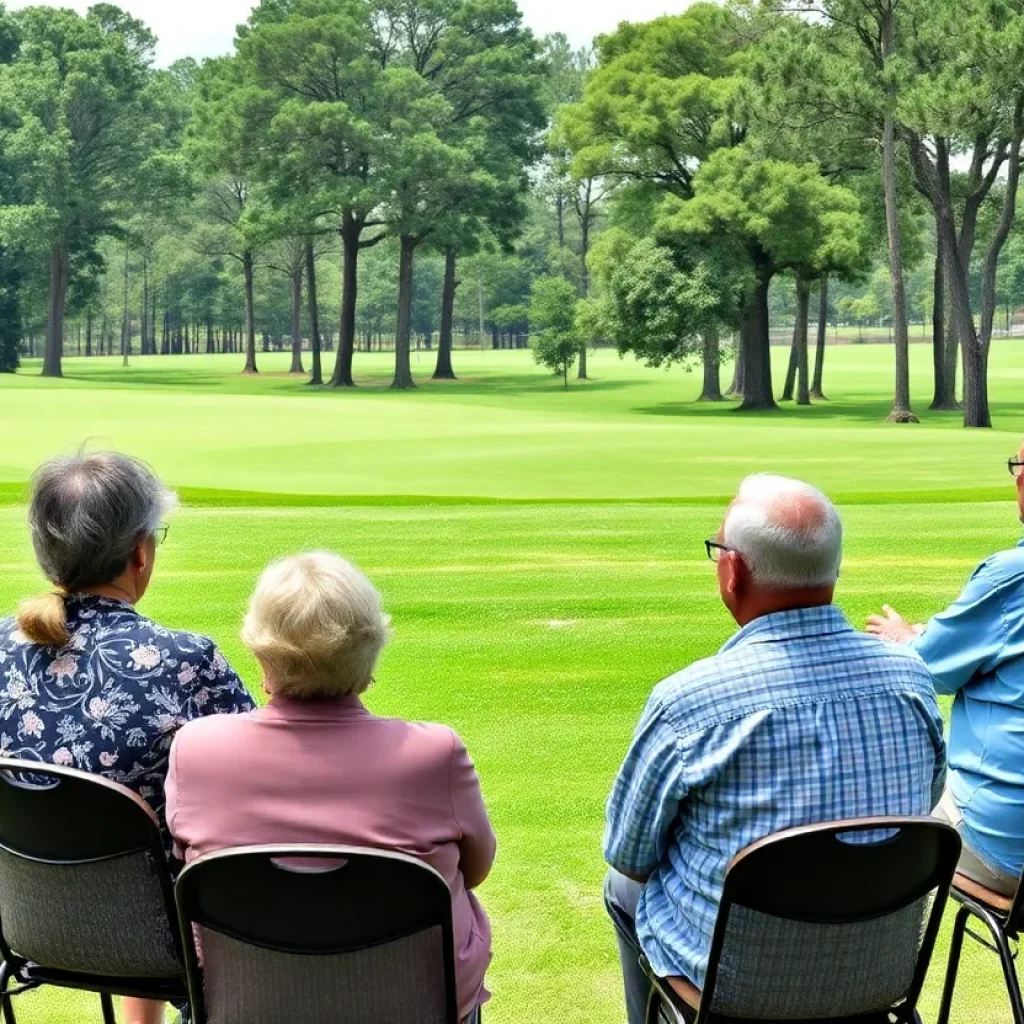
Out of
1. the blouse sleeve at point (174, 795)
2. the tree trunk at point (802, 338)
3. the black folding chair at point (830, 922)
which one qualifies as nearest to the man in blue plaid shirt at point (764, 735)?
the black folding chair at point (830, 922)

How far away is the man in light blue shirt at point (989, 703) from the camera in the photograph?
Result: 3.07m

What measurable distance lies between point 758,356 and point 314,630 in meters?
40.4

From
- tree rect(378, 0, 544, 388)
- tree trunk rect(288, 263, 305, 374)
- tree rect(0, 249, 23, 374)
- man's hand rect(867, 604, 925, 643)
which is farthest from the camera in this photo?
tree trunk rect(288, 263, 305, 374)

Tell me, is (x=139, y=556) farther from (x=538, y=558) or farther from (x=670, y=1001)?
(x=538, y=558)

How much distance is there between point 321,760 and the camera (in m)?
2.43

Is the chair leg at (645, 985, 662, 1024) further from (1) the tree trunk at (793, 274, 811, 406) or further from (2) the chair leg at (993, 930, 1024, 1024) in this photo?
(1) the tree trunk at (793, 274, 811, 406)

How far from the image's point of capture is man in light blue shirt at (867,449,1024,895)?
3.07 m

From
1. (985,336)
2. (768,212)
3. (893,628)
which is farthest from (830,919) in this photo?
(768,212)

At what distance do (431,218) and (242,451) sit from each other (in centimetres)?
3439

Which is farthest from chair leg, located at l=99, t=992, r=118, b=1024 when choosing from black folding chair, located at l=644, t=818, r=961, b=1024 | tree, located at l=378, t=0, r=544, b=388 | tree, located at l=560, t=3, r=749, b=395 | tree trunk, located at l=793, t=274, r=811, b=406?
tree, located at l=378, t=0, r=544, b=388

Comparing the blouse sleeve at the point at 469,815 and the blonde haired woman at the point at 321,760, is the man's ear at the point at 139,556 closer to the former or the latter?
the blonde haired woman at the point at 321,760

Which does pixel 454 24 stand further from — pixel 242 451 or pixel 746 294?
pixel 242 451

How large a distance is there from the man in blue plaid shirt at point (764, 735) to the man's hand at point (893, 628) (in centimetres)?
83

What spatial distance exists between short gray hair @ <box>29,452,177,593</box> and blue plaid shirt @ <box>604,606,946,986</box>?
113cm
